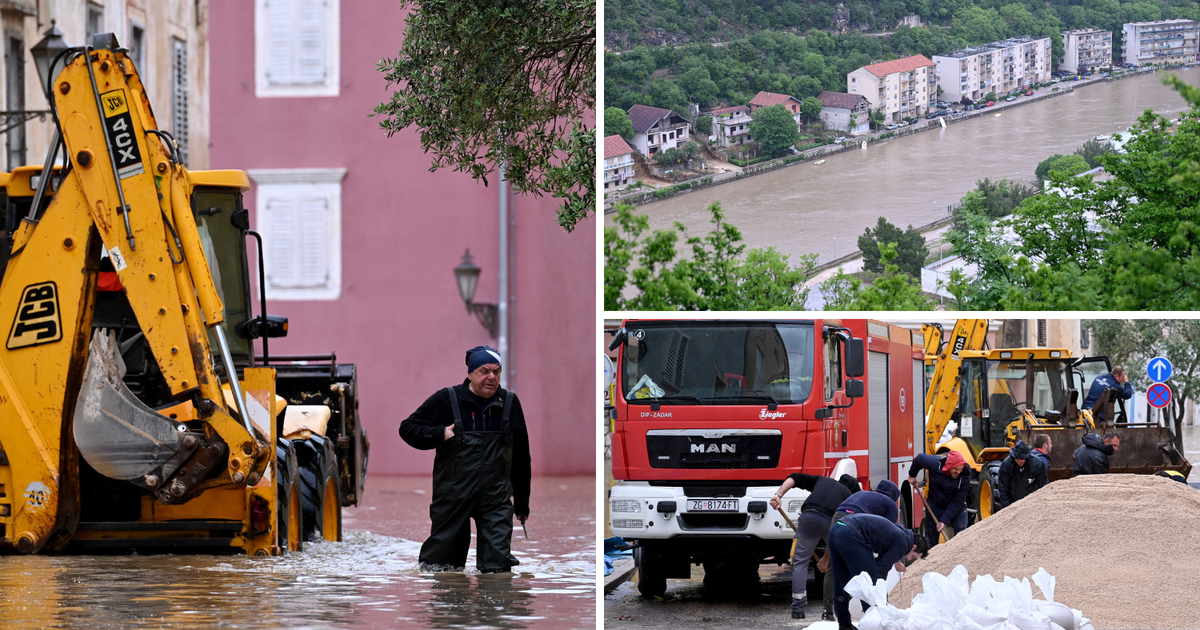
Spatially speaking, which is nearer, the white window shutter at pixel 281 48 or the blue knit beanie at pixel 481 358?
the blue knit beanie at pixel 481 358

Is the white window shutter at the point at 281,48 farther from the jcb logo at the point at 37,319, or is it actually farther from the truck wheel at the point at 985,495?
the truck wheel at the point at 985,495

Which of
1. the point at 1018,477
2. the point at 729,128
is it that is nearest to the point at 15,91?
the point at 729,128

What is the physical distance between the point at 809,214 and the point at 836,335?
2.41 feet

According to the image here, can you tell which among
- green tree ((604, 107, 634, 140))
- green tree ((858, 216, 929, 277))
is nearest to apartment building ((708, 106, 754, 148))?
green tree ((604, 107, 634, 140))

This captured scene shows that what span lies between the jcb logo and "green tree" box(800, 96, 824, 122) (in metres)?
4.58

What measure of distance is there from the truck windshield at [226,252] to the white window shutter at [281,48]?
15.5 metres

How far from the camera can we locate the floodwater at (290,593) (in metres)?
7.55

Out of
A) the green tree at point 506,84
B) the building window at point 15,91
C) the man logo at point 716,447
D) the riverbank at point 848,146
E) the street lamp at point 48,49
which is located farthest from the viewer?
the building window at point 15,91

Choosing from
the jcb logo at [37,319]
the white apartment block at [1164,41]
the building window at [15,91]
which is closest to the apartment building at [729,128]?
the white apartment block at [1164,41]

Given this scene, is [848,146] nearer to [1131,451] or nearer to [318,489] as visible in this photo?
[1131,451]

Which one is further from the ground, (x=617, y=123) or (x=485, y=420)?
(x=617, y=123)

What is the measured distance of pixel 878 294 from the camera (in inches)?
366

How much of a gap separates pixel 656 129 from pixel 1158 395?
3185 millimetres

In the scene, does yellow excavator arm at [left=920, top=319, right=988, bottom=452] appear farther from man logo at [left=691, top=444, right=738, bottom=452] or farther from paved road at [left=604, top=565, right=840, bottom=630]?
paved road at [left=604, top=565, right=840, bottom=630]
